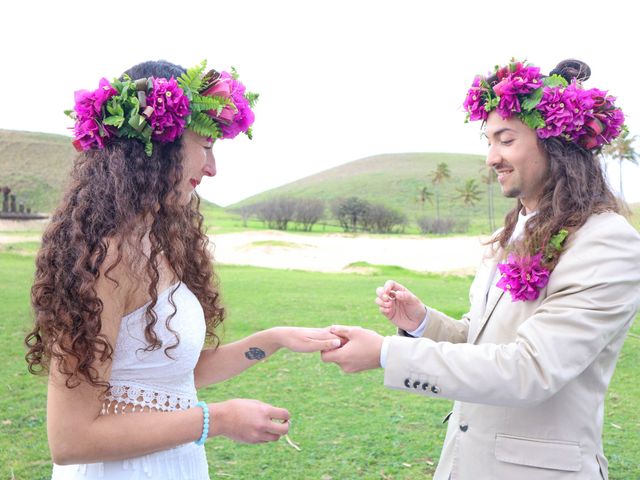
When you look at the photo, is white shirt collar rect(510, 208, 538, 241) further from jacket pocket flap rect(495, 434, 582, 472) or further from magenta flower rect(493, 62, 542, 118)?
jacket pocket flap rect(495, 434, 582, 472)

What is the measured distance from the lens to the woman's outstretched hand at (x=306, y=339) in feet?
9.69

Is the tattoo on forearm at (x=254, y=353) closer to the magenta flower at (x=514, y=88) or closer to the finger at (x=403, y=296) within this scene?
the finger at (x=403, y=296)

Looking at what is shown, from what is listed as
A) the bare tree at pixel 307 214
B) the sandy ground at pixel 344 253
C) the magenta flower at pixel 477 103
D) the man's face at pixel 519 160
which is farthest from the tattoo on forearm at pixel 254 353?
the bare tree at pixel 307 214

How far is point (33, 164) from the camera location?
6856 centimetres

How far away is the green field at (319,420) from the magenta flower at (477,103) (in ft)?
9.97

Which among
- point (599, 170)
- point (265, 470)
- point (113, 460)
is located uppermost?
point (599, 170)

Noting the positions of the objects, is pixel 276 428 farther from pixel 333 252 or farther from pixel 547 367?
pixel 333 252

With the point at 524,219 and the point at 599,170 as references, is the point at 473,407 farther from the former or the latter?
the point at 599,170

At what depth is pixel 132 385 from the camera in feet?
7.72

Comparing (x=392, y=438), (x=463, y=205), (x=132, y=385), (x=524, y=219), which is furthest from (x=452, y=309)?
(x=463, y=205)

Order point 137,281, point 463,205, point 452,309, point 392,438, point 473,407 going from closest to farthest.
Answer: point 137,281, point 473,407, point 392,438, point 452,309, point 463,205

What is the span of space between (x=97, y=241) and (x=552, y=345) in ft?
5.73

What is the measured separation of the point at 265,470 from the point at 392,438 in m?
1.28

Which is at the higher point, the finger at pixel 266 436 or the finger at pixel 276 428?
the finger at pixel 276 428
